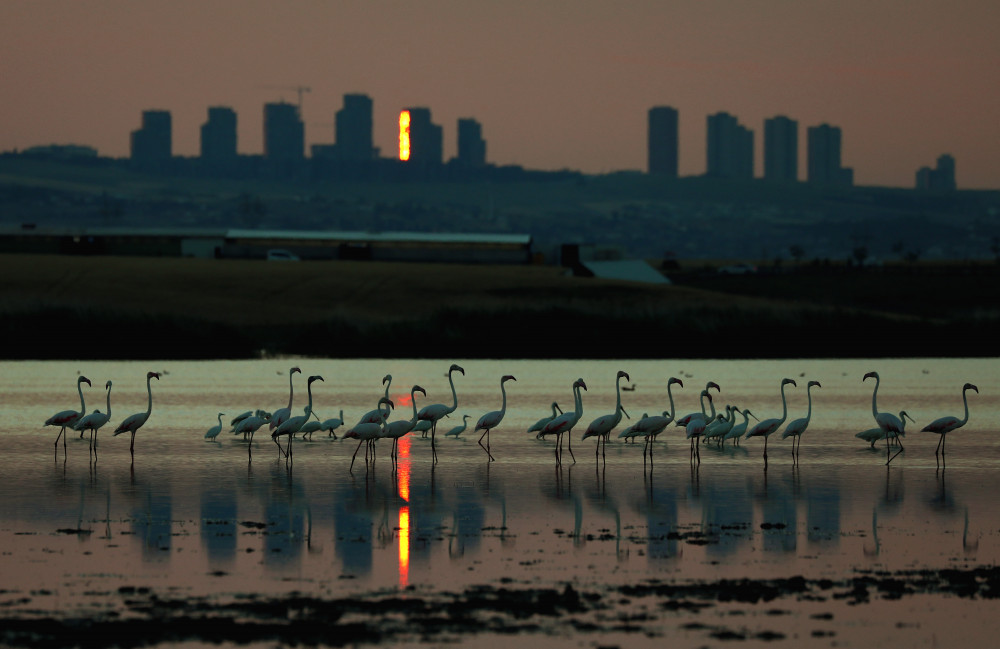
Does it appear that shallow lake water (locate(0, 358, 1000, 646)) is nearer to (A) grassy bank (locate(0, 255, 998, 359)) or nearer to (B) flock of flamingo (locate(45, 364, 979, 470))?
(B) flock of flamingo (locate(45, 364, 979, 470))

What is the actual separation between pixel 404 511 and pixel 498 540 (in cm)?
269

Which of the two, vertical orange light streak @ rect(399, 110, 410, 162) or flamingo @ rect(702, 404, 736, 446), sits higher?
vertical orange light streak @ rect(399, 110, 410, 162)

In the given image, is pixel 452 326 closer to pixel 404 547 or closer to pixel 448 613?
pixel 404 547

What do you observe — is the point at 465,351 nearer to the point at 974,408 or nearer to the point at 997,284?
the point at 974,408

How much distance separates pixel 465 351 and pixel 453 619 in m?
52.2

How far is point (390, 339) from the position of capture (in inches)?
2598

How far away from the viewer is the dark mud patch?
12.3 m

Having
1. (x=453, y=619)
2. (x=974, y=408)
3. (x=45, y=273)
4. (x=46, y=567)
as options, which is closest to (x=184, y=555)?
(x=46, y=567)

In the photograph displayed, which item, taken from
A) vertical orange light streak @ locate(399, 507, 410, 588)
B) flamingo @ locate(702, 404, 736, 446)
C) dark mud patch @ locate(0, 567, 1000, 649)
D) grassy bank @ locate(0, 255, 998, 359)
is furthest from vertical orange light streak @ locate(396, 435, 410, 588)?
grassy bank @ locate(0, 255, 998, 359)

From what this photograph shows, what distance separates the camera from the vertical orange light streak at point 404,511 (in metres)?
15.0

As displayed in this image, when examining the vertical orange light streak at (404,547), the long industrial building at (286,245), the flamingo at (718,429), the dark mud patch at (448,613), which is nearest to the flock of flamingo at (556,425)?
the flamingo at (718,429)

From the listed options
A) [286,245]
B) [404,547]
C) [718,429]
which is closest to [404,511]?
[404,547]

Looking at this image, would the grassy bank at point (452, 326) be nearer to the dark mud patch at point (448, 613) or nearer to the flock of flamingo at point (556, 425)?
the flock of flamingo at point (556, 425)

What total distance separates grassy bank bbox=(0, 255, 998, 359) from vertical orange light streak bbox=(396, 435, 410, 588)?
120 feet
